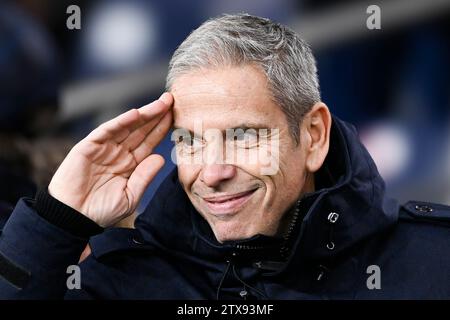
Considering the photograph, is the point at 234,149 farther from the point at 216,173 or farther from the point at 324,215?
the point at 324,215

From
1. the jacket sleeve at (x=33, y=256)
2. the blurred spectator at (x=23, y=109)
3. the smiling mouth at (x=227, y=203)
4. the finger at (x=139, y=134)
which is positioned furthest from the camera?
the blurred spectator at (x=23, y=109)

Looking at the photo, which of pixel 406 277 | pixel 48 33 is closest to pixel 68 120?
pixel 48 33

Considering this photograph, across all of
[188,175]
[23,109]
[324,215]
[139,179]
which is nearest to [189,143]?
[188,175]

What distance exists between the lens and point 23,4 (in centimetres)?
473

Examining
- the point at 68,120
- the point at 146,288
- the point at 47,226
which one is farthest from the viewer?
the point at 68,120

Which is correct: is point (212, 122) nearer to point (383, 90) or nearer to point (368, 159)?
point (368, 159)

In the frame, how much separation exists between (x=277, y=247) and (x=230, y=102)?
0.44 meters

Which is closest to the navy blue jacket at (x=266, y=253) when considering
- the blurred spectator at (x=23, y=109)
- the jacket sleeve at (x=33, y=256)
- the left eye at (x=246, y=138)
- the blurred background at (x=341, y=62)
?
the jacket sleeve at (x=33, y=256)

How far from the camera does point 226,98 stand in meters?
2.71

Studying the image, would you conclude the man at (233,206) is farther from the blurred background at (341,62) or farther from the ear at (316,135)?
the blurred background at (341,62)

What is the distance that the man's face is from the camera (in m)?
2.70

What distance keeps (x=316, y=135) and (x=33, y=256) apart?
91cm

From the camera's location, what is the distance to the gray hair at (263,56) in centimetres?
274

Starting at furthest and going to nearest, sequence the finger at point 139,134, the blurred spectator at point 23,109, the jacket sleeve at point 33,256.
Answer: the blurred spectator at point 23,109, the finger at point 139,134, the jacket sleeve at point 33,256
